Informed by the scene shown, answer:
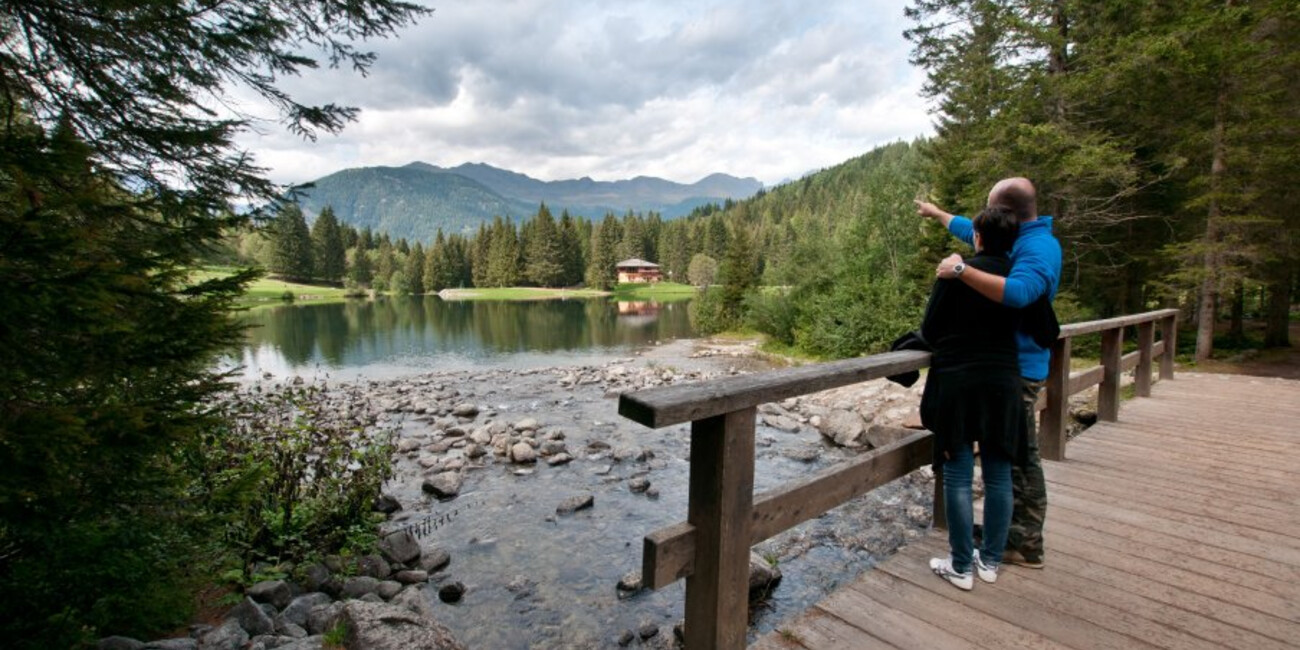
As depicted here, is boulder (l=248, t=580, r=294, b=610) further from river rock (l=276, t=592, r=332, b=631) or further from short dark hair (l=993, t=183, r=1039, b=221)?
short dark hair (l=993, t=183, r=1039, b=221)

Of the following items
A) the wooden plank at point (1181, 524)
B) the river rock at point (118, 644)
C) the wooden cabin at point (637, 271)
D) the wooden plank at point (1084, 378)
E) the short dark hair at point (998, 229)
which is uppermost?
the wooden cabin at point (637, 271)

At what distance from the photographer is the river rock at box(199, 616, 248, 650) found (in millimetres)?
3359

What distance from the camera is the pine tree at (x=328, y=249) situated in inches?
2970

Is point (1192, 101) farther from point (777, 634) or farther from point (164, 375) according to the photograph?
point (164, 375)

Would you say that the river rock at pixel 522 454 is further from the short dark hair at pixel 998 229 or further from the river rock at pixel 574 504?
the short dark hair at pixel 998 229

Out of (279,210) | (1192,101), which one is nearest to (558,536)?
(279,210)

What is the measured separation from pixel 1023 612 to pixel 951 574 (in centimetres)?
31

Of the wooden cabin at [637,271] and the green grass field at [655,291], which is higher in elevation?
the wooden cabin at [637,271]

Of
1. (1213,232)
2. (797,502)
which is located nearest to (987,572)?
(797,502)

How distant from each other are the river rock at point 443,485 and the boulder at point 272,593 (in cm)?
325

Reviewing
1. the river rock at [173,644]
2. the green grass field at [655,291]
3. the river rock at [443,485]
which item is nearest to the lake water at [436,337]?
the river rock at [443,485]

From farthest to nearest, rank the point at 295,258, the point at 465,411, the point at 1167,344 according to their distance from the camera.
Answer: the point at 295,258 < the point at 465,411 < the point at 1167,344

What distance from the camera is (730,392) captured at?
1906mm

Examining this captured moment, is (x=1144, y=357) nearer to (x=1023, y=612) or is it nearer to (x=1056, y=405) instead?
(x=1056, y=405)
